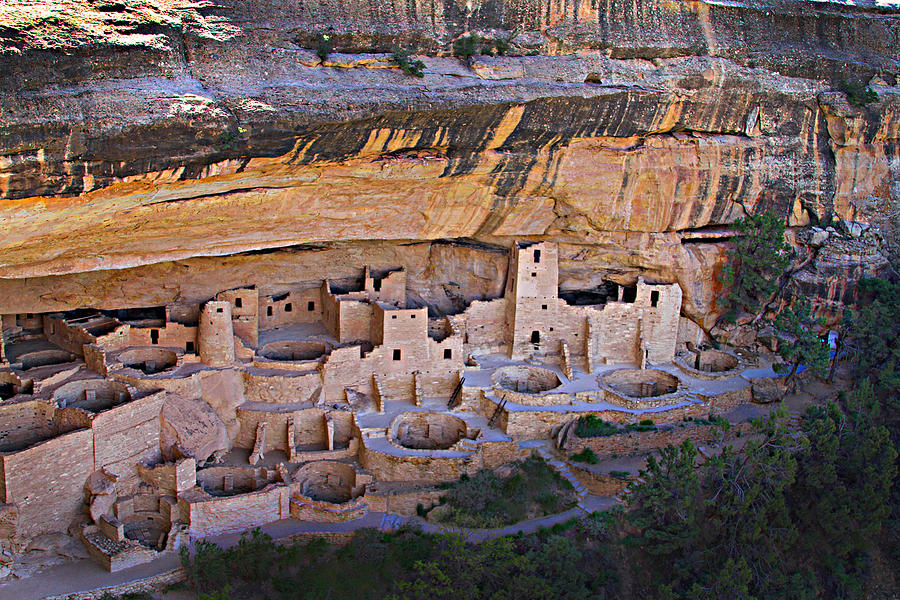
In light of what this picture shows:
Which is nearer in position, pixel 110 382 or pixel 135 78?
pixel 135 78

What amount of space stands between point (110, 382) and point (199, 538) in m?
4.10

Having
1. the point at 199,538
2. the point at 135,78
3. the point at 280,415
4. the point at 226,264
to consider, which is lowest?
the point at 199,538

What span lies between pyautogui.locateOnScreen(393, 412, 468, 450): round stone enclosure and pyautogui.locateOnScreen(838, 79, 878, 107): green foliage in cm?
1342

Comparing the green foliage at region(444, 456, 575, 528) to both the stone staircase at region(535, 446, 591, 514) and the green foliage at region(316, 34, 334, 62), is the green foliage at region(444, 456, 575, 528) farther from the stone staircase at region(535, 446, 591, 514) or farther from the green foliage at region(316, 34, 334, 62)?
the green foliage at region(316, 34, 334, 62)

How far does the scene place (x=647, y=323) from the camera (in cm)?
2327

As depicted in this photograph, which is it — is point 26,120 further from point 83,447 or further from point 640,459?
point 640,459

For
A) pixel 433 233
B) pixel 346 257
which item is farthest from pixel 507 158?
pixel 346 257

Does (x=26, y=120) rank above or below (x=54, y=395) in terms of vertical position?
above

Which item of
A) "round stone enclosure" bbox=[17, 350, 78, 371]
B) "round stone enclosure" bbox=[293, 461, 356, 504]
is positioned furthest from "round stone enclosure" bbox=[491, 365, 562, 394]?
"round stone enclosure" bbox=[17, 350, 78, 371]

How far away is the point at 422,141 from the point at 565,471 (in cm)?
829

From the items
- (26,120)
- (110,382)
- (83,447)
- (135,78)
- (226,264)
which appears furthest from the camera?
(226,264)

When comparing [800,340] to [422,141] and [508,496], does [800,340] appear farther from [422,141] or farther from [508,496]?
[422,141]

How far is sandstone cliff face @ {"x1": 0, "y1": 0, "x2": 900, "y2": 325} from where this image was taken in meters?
14.5

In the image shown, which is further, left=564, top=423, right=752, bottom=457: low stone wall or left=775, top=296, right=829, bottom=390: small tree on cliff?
left=775, top=296, right=829, bottom=390: small tree on cliff
